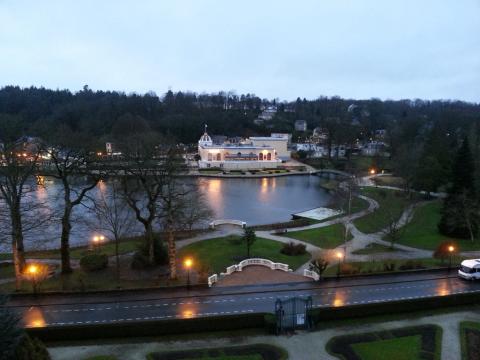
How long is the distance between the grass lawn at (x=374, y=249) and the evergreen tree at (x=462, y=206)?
6.84m

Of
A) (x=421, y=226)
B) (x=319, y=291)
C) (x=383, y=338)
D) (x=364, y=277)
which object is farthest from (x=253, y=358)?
(x=421, y=226)

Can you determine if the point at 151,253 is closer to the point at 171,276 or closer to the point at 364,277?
the point at 171,276

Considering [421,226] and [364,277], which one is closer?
[364,277]

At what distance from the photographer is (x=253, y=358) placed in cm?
1488

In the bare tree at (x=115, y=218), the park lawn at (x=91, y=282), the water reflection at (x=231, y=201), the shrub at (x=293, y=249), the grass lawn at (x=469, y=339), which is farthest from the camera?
the water reflection at (x=231, y=201)

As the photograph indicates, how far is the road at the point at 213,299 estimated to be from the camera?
705 inches

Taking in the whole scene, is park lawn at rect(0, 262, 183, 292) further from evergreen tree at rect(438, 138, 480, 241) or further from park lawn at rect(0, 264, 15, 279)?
evergreen tree at rect(438, 138, 480, 241)

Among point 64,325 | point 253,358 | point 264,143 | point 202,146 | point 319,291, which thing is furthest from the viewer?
point 264,143

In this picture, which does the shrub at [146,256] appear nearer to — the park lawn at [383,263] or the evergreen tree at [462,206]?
the park lawn at [383,263]

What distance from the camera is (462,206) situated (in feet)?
106

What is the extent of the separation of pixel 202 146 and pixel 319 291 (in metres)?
63.4

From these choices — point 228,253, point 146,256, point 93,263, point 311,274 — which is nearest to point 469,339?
point 311,274

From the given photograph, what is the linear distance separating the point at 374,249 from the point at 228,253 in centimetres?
1138

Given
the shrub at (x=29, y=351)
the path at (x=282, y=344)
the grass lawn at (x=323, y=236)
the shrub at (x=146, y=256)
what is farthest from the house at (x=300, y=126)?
the shrub at (x=29, y=351)
